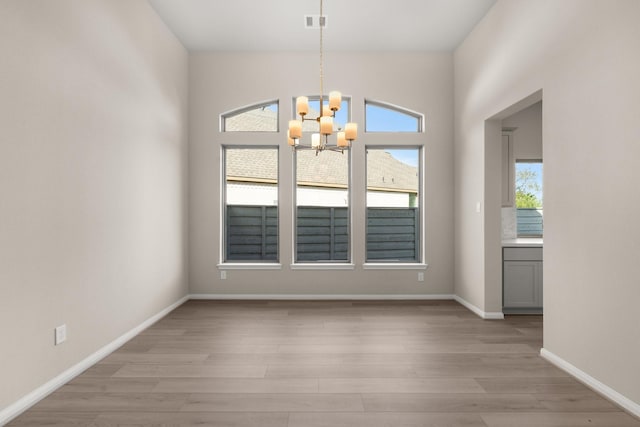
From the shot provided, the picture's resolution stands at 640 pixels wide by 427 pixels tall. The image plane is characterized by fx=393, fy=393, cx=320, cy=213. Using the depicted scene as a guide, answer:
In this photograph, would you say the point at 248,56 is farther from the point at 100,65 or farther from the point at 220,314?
the point at 220,314

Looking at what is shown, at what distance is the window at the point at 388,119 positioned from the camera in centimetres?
557

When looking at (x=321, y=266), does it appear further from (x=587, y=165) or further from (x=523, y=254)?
(x=587, y=165)

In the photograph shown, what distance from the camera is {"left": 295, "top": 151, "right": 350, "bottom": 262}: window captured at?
5.62 meters

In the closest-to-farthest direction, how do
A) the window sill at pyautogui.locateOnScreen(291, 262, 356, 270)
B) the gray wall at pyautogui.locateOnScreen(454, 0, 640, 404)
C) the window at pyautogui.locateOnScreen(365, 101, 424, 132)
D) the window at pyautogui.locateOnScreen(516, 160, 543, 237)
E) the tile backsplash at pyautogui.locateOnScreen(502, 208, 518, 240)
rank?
the gray wall at pyautogui.locateOnScreen(454, 0, 640, 404), the tile backsplash at pyautogui.locateOnScreen(502, 208, 518, 240), the window at pyautogui.locateOnScreen(516, 160, 543, 237), the window sill at pyautogui.locateOnScreen(291, 262, 356, 270), the window at pyautogui.locateOnScreen(365, 101, 424, 132)

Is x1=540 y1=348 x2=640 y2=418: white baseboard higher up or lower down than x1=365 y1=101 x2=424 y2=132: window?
lower down

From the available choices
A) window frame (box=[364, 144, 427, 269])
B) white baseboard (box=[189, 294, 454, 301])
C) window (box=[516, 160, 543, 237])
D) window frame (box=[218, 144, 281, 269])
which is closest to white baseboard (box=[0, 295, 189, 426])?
white baseboard (box=[189, 294, 454, 301])

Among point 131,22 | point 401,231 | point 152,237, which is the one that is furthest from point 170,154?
point 401,231

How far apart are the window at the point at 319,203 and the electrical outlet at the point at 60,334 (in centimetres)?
323

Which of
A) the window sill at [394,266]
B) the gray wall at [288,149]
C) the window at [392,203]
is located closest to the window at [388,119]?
the gray wall at [288,149]

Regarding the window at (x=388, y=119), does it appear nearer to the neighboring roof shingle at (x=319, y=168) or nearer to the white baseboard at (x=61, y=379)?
the neighboring roof shingle at (x=319, y=168)

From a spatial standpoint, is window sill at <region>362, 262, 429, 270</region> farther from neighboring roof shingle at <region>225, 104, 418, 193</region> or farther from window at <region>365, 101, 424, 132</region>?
window at <region>365, 101, 424, 132</region>

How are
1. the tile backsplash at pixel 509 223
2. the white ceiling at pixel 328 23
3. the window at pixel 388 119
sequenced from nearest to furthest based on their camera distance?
the white ceiling at pixel 328 23, the tile backsplash at pixel 509 223, the window at pixel 388 119

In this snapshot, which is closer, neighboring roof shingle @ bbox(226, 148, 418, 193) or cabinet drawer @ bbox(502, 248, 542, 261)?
cabinet drawer @ bbox(502, 248, 542, 261)

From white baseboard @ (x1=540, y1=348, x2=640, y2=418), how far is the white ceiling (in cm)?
356
